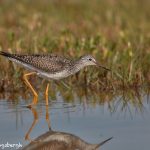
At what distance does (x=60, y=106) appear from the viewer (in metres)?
10.1

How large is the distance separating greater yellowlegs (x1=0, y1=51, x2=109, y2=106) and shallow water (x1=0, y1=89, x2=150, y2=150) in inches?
16.6

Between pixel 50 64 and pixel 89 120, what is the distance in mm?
1762

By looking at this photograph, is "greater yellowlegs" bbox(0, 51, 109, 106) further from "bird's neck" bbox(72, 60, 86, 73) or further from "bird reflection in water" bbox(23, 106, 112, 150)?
"bird reflection in water" bbox(23, 106, 112, 150)

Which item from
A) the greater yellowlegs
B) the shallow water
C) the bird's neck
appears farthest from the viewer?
the bird's neck

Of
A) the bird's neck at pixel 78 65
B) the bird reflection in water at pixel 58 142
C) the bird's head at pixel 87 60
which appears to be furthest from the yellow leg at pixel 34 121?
the bird's head at pixel 87 60

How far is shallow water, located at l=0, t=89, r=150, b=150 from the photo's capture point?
8.19 m

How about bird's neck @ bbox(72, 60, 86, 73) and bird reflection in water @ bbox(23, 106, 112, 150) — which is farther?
bird's neck @ bbox(72, 60, 86, 73)

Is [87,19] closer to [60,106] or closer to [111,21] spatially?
[111,21]

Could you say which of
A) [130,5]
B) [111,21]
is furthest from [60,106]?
[130,5]

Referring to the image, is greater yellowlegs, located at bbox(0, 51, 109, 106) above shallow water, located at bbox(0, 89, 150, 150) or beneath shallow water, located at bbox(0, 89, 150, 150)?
above

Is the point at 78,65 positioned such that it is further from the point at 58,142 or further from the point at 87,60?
the point at 58,142

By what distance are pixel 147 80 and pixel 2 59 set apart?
2640mm

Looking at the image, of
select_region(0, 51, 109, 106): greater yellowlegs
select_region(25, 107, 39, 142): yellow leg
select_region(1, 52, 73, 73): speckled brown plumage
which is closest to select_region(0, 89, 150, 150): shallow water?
select_region(25, 107, 39, 142): yellow leg

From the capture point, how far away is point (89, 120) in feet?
30.2
